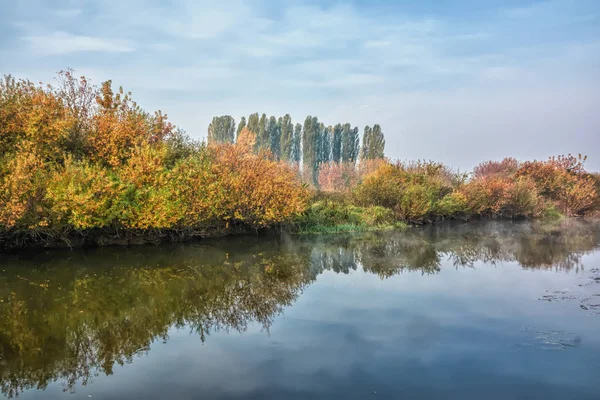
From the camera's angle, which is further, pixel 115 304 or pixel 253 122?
pixel 253 122

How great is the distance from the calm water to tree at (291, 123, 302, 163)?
55.6m

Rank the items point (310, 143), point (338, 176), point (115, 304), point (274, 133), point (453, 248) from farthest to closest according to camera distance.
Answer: point (310, 143) < point (274, 133) < point (338, 176) < point (453, 248) < point (115, 304)

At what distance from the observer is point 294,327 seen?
7.64 m

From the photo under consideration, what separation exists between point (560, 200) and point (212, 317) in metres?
38.8

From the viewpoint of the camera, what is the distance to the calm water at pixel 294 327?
552 cm

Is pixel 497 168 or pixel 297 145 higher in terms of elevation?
pixel 297 145

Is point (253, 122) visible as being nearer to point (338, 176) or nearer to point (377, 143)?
point (338, 176)

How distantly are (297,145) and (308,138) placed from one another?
7.55ft

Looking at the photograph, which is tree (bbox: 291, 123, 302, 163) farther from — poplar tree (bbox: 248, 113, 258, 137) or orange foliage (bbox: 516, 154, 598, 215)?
orange foliage (bbox: 516, 154, 598, 215)

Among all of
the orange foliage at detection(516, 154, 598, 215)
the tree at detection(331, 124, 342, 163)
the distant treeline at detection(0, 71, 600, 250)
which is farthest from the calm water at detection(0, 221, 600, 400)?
the tree at detection(331, 124, 342, 163)

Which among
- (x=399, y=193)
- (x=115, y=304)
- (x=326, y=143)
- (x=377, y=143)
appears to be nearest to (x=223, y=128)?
(x=326, y=143)

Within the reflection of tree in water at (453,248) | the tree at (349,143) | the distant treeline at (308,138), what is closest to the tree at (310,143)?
the distant treeline at (308,138)

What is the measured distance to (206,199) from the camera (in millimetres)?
16109

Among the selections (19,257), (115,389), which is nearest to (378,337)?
(115,389)
